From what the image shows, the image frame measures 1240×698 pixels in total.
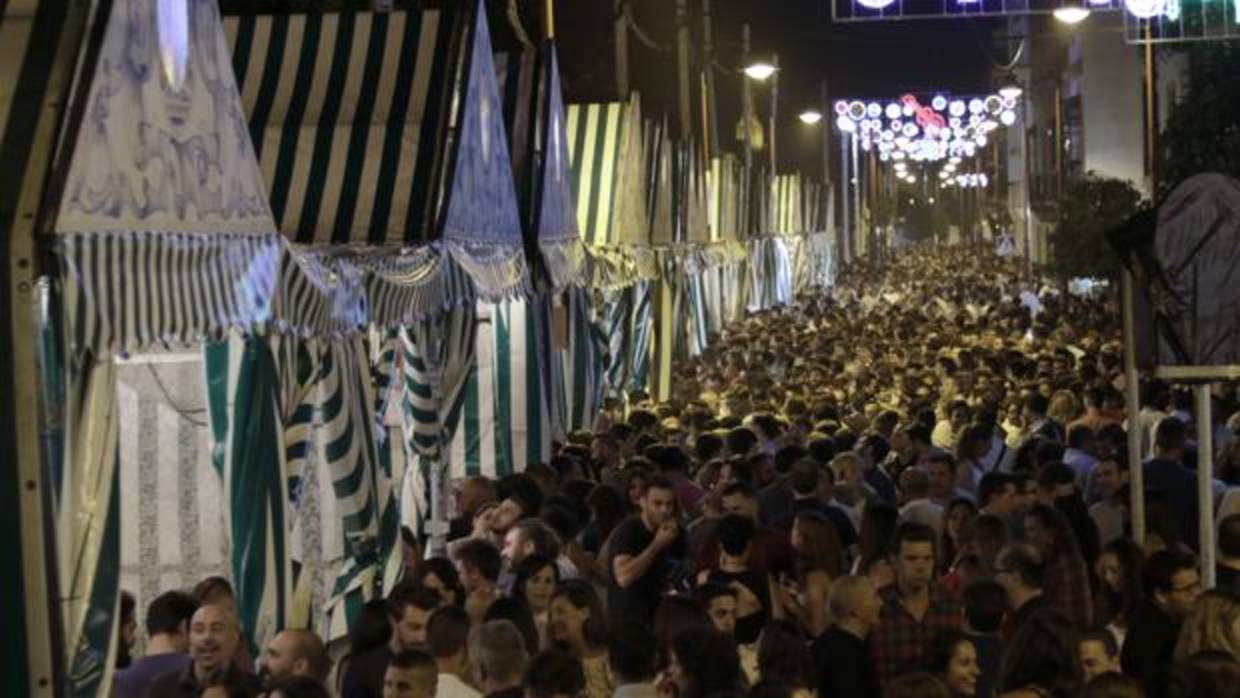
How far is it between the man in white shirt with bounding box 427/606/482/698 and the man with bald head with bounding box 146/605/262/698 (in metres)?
0.62

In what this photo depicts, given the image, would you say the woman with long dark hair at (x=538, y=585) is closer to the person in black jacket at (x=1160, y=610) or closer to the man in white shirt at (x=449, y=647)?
the man in white shirt at (x=449, y=647)

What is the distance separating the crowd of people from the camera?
27.5ft

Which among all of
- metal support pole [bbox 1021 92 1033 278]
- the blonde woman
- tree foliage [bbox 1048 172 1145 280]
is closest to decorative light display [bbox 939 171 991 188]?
metal support pole [bbox 1021 92 1033 278]

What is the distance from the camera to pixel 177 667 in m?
9.21

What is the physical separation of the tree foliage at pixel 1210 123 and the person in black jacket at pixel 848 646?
2693 cm

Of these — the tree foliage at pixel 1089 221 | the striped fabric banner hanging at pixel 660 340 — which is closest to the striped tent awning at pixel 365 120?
the striped fabric banner hanging at pixel 660 340

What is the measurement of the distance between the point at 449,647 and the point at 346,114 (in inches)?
246

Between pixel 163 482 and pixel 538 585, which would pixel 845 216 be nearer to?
pixel 163 482

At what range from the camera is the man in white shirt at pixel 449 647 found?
866cm

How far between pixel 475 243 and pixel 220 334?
648cm

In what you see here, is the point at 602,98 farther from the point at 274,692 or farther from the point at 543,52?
the point at 274,692

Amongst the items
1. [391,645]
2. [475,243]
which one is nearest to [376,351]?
[475,243]

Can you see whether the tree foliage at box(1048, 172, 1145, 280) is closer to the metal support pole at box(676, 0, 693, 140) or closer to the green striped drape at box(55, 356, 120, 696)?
the metal support pole at box(676, 0, 693, 140)

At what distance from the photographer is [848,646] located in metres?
9.27
